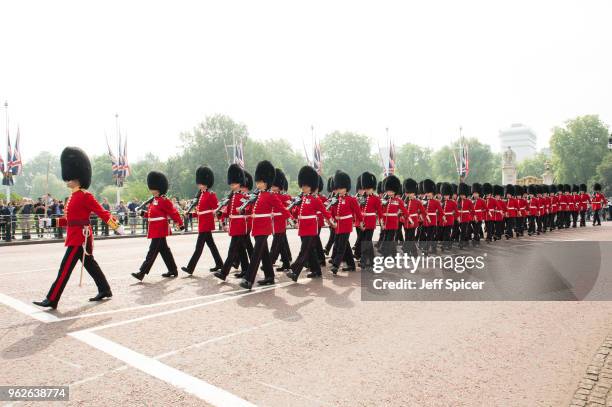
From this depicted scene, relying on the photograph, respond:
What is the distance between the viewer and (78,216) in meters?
6.47

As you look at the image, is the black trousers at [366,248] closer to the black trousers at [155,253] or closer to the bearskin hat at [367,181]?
the bearskin hat at [367,181]

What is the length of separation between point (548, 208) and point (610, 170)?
163ft

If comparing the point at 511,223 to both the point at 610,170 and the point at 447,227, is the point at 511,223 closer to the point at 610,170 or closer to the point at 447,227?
the point at 447,227

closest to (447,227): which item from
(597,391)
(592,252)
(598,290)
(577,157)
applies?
(592,252)

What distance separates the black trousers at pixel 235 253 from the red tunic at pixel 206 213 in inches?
32.0

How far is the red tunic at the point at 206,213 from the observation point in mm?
9125

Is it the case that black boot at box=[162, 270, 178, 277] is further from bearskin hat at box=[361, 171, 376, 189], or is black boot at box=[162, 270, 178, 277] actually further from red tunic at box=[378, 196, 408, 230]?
bearskin hat at box=[361, 171, 376, 189]

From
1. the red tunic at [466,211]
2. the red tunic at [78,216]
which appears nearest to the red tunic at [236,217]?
the red tunic at [78,216]

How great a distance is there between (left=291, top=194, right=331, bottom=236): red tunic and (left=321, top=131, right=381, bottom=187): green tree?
8414cm

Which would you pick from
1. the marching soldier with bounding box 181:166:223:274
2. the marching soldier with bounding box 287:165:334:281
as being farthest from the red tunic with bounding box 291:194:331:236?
the marching soldier with bounding box 181:166:223:274

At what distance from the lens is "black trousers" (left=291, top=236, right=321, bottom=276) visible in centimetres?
800

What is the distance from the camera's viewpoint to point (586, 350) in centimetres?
442

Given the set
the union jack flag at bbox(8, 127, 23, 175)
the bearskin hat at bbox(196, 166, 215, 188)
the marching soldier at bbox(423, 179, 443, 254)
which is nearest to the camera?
the bearskin hat at bbox(196, 166, 215, 188)

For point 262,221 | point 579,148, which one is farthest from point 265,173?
point 579,148
